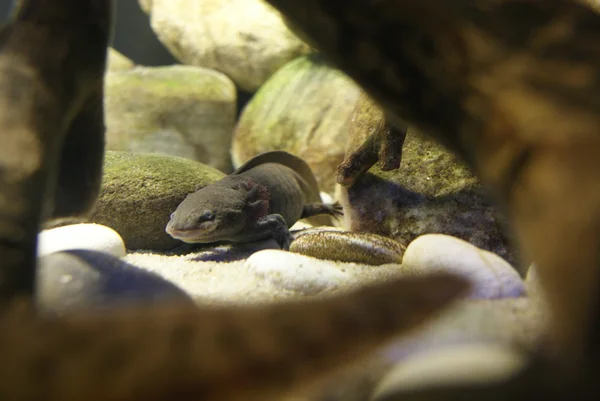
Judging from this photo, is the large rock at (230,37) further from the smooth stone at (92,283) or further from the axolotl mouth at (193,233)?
the smooth stone at (92,283)

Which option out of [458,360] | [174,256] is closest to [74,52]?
[458,360]

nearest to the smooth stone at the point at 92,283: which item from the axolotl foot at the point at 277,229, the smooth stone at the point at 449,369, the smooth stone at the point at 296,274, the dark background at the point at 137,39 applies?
the smooth stone at the point at 296,274

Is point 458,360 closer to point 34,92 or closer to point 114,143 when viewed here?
point 34,92

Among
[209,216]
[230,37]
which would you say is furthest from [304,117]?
[209,216]

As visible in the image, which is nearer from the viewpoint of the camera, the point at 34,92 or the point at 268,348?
the point at 268,348

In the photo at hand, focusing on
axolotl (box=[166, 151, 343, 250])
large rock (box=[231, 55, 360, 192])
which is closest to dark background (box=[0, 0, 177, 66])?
large rock (box=[231, 55, 360, 192])
